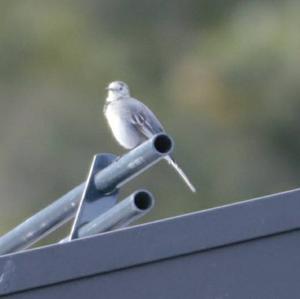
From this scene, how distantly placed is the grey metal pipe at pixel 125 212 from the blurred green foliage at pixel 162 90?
32.2ft

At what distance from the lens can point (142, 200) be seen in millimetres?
3131

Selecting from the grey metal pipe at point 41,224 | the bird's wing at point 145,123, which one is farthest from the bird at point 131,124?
the grey metal pipe at point 41,224

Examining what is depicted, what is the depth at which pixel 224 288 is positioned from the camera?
304 cm

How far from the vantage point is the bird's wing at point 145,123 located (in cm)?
680

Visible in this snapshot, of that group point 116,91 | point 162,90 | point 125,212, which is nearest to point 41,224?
point 125,212

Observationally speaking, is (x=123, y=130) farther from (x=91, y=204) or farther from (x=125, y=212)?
(x=125, y=212)

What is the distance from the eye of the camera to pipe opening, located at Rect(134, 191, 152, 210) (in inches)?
123

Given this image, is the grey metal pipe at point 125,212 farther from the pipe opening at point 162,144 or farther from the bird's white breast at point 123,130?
the bird's white breast at point 123,130

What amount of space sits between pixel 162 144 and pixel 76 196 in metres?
0.27

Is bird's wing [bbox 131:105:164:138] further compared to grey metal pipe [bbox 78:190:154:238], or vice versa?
bird's wing [bbox 131:105:164:138]

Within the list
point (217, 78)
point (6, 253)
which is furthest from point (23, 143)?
point (6, 253)

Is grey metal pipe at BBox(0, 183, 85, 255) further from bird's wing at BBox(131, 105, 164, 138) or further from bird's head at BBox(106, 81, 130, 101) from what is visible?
bird's head at BBox(106, 81, 130, 101)

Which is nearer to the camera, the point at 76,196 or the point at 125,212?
the point at 125,212

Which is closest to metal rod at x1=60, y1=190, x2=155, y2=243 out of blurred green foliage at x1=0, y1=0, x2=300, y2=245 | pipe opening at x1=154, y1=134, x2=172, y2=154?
pipe opening at x1=154, y1=134, x2=172, y2=154
